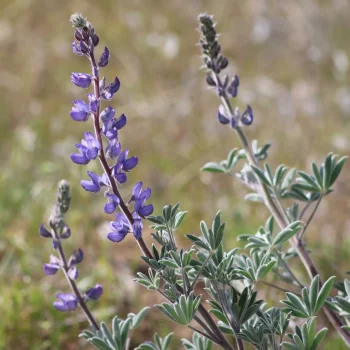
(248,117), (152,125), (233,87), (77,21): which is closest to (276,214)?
(248,117)

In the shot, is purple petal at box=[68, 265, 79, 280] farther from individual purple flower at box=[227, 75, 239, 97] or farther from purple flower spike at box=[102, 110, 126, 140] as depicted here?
individual purple flower at box=[227, 75, 239, 97]

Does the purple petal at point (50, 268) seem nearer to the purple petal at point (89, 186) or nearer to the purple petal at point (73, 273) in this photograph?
the purple petal at point (73, 273)

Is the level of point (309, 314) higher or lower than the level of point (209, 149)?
lower

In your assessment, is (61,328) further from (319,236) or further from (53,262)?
(319,236)

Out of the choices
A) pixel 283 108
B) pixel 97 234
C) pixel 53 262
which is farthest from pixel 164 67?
pixel 53 262

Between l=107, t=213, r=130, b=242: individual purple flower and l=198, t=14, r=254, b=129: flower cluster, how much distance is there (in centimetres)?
53

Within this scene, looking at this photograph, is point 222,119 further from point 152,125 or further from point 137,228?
point 152,125

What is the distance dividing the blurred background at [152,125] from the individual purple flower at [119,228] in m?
1.15

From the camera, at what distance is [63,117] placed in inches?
202

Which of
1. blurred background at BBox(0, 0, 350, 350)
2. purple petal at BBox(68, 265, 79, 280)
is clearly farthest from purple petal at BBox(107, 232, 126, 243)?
blurred background at BBox(0, 0, 350, 350)

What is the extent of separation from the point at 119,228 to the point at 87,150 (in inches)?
8.6

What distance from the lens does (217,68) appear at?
1977 mm

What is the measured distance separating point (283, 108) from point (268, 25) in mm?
1423

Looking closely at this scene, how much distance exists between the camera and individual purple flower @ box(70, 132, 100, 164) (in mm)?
1630
